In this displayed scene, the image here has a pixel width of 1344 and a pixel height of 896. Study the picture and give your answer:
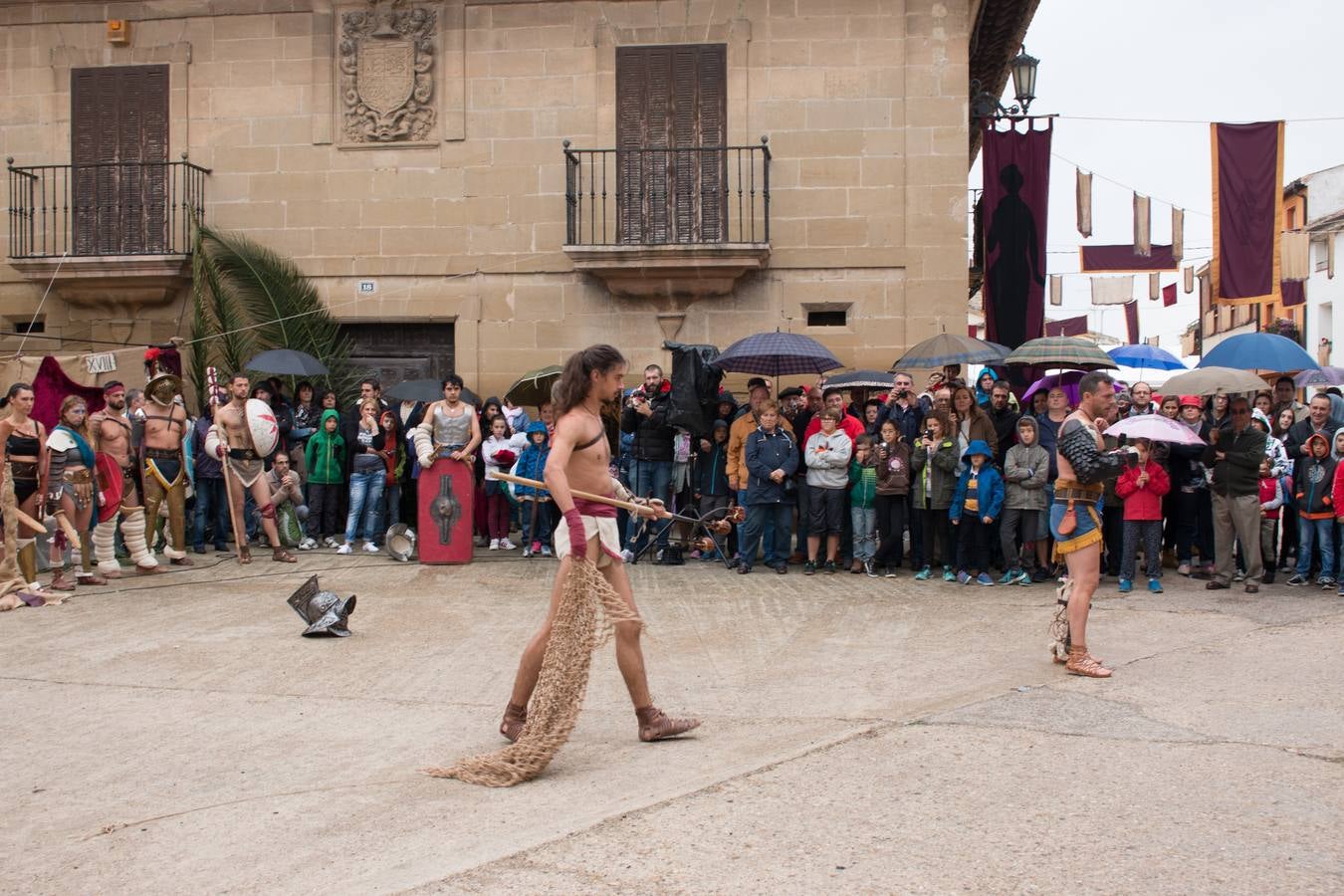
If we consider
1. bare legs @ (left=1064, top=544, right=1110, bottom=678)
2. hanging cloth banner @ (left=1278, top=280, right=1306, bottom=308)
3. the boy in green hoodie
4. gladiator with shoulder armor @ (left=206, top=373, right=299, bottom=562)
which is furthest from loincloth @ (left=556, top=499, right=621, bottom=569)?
hanging cloth banner @ (left=1278, top=280, right=1306, bottom=308)

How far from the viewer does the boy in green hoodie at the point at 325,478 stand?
13.8m

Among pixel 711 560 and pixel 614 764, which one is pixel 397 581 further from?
pixel 614 764

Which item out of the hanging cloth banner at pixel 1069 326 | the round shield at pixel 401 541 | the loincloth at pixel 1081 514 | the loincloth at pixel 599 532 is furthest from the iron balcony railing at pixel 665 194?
the hanging cloth banner at pixel 1069 326

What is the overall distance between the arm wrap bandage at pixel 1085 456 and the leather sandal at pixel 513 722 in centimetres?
374

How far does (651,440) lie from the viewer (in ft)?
42.9

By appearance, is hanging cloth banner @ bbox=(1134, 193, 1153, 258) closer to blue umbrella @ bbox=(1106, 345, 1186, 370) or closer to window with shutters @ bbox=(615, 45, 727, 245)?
blue umbrella @ bbox=(1106, 345, 1186, 370)

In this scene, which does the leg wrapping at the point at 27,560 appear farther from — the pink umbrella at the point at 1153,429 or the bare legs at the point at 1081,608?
the pink umbrella at the point at 1153,429

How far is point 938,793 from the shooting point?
5332 mm

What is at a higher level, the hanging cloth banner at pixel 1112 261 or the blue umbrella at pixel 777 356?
the hanging cloth banner at pixel 1112 261

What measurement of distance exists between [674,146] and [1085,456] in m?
9.40

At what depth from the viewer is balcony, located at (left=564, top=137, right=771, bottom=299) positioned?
15.9m

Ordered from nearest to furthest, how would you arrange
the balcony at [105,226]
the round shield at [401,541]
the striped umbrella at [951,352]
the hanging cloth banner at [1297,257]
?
the round shield at [401,541]
the striped umbrella at [951,352]
the balcony at [105,226]
the hanging cloth banner at [1297,257]

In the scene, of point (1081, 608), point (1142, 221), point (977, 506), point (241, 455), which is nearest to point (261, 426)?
point (241, 455)

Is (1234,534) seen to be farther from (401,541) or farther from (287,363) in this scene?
(287,363)
